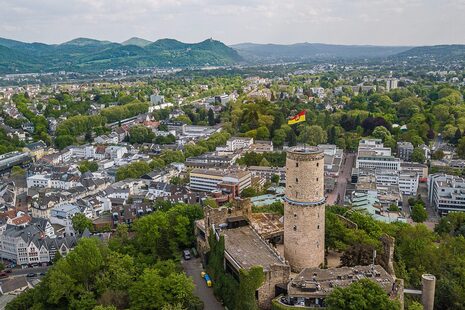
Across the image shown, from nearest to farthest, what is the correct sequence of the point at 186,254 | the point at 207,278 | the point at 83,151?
the point at 207,278, the point at 186,254, the point at 83,151

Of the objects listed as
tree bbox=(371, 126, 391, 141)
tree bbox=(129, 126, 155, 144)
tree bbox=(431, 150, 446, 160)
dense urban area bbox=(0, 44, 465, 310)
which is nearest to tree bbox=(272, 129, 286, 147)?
dense urban area bbox=(0, 44, 465, 310)

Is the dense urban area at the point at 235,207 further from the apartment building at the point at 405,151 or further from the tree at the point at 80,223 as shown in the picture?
the tree at the point at 80,223

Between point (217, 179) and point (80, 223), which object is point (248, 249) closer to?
point (80, 223)

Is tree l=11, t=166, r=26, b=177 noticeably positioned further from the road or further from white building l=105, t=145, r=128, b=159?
the road

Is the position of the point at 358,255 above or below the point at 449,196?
above

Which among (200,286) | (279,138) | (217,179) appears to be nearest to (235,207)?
(200,286)

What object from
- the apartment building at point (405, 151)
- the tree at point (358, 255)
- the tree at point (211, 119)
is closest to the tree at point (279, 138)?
the apartment building at point (405, 151)
